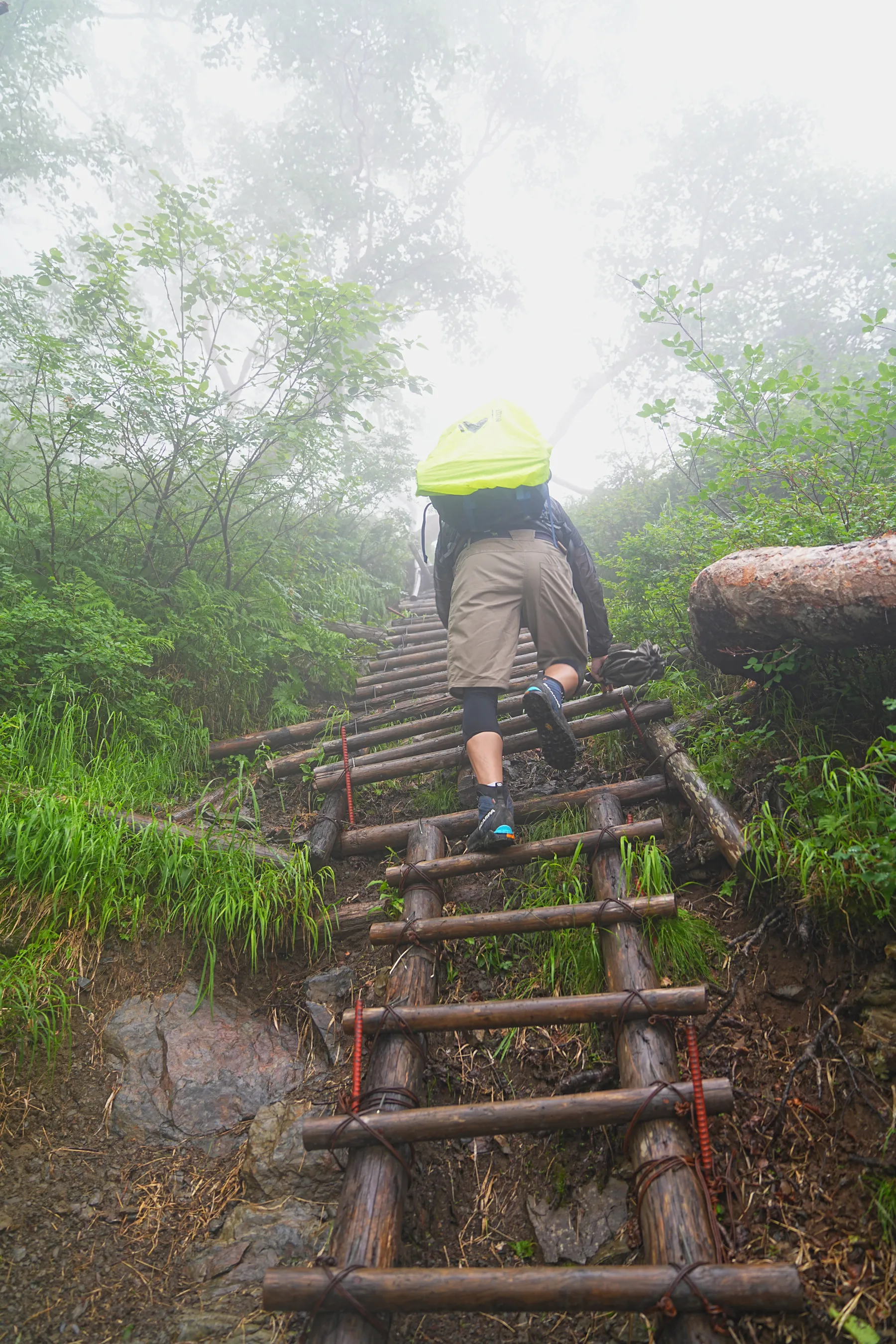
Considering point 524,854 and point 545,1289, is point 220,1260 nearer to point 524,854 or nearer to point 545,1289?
point 545,1289

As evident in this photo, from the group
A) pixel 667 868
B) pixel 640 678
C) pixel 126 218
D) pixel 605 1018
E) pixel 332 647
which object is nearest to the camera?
pixel 605 1018

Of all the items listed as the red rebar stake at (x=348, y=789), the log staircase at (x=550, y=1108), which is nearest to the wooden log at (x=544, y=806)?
the log staircase at (x=550, y=1108)

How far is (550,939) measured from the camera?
2576mm

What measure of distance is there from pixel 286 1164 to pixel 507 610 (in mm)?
2421

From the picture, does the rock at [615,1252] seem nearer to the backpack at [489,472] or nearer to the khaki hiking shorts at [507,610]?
the khaki hiking shorts at [507,610]

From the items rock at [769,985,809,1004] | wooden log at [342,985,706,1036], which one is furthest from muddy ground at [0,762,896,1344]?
wooden log at [342,985,706,1036]

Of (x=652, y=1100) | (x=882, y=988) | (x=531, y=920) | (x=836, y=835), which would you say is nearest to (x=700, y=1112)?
(x=652, y=1100)

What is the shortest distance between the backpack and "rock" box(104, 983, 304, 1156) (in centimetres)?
253

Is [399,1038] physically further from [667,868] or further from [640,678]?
[640,678]

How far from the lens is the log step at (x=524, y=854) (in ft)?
8.96

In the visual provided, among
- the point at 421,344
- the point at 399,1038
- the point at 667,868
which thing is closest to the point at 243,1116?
the point at 399,1038

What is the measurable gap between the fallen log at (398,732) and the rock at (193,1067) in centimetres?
176

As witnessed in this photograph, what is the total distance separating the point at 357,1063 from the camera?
6.73 feet

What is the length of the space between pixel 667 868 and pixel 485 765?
2.94ft
